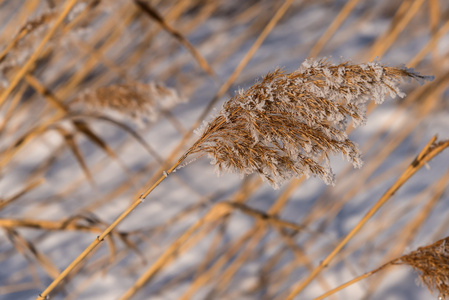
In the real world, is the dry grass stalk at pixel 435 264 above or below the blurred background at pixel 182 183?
below

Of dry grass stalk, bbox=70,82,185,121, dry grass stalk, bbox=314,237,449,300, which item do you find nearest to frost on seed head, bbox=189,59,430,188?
dry grass stalk, bbox=314,237,449,300

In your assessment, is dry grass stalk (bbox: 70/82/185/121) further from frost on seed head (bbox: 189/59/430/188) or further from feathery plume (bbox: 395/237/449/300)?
feathery plume (bbox: 395/237/449/300)

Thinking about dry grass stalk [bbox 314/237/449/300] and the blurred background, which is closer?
dry grass stalk [bbox 314/237/449/300]

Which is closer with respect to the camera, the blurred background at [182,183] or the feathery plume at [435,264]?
the feathery plume at [435,264]

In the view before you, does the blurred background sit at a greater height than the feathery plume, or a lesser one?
greater

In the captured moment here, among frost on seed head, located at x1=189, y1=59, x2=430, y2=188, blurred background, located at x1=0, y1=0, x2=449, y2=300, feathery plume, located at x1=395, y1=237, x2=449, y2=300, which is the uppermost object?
blurred background, located at x1=0, y1=0, x2=449, y2=300

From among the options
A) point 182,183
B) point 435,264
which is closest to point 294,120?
point 435,264

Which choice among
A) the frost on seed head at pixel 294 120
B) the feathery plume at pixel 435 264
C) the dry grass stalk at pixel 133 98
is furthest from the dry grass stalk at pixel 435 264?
the dry grass stalk at pixel 133 98

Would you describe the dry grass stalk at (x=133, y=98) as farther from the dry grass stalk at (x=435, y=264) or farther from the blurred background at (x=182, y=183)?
the dry grass stalk at (x=435, y=264)
